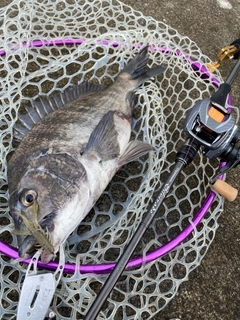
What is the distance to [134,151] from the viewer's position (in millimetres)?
2361

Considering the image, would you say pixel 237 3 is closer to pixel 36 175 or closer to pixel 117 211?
pixel 117 211

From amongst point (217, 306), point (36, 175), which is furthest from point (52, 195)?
point (217, 306)

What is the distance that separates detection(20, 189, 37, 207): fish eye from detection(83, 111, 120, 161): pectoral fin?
48 cm

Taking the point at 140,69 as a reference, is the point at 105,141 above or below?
below

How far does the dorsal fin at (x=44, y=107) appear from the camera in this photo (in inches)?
93.3

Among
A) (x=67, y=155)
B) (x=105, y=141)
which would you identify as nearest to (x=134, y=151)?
(x=105, y=141)

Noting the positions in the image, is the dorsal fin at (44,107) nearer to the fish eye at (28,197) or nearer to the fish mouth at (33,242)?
the fish eye at (28,197)

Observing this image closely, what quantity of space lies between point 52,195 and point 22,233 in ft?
0.87

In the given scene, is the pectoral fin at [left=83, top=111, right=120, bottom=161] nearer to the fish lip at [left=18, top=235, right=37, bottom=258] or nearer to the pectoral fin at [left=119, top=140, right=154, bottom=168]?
the pectoral fin at [left=119, top=140, right=154, bottom=168]

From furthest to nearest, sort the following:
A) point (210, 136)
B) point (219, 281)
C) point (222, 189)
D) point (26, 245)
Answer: point (219, 281) < point (222, 189) < point (210, 136) < point (26, 245)

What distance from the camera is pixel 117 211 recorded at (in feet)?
7.91

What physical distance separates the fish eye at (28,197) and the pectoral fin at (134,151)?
0.73 m

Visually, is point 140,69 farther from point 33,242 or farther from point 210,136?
point 33,242

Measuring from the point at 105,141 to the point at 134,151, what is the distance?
0.81 ft
